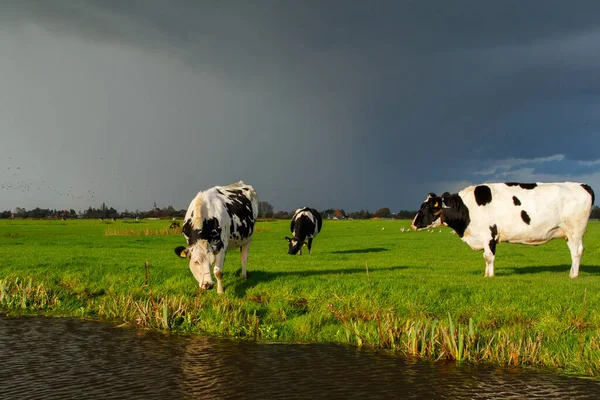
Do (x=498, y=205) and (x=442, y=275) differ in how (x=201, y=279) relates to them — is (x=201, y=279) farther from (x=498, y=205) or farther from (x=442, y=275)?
(x=498, y=205)

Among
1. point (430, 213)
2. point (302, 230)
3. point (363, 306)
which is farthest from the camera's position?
point (302, 230)

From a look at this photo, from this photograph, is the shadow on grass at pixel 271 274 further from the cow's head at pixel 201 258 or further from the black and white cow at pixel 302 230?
the black and white cow at pixel 302 230

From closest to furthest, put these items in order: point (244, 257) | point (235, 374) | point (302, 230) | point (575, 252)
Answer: point (235, 374) < point (244, 257) < point (575, 252) < point (302, 230)

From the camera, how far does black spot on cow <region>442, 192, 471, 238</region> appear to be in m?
19.0

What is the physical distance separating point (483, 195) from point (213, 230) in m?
9.96

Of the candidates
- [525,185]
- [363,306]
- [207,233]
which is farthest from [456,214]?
[207,233]

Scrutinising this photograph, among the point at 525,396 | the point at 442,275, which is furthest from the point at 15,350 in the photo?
the point at 442,275

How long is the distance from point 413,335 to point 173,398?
491 cm

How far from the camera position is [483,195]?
61.5 ft

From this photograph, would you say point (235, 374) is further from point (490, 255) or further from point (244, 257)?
point (490, 255)

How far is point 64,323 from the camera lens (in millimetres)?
14125

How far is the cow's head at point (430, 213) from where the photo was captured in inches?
772

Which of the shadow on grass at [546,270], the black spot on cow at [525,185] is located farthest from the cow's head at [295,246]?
the black spot on cow at [525,185]

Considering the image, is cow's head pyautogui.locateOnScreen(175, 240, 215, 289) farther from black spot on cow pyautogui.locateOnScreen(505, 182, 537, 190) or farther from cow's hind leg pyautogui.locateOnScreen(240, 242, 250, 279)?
black spot on cow pyautogui.locateOnScreen(505, 182, 537, 190)
